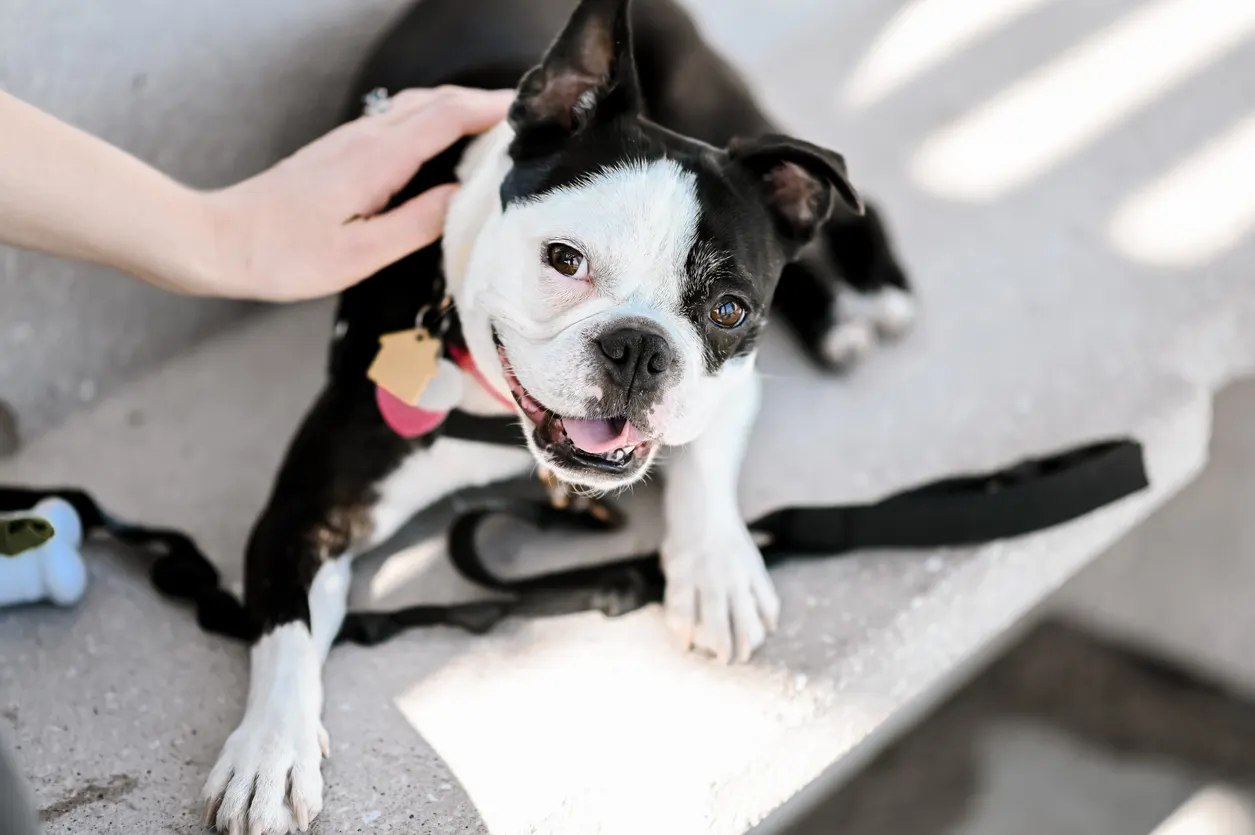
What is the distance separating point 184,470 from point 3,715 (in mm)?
517

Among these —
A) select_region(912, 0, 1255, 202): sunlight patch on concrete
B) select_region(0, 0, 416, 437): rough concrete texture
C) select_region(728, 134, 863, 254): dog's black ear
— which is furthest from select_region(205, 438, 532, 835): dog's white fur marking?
select_region(912, 0, 1255, 202): sunlight patch on concrete

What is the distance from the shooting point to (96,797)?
1.36m

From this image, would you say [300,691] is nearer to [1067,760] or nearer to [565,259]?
[565,259]

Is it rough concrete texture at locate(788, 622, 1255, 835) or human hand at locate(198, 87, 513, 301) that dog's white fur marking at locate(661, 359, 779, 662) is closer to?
human hand at locate(198, 87, 513, 301)

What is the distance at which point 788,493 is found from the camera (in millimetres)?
1812

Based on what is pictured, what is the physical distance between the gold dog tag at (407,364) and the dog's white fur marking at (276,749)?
1.05 ft

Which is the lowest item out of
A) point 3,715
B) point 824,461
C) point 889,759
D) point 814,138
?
point 889,759

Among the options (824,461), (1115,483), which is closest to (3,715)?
(824,461)

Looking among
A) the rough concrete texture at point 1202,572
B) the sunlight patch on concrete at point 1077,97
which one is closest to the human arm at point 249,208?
the sunlight patch on concrete at point 1077,97

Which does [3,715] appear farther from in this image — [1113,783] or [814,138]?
[1113,783]

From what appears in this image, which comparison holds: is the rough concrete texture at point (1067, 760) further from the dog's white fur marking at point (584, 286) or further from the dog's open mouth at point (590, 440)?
the dog's open mouth at point (590, 440)

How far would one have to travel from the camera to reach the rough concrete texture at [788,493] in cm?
143

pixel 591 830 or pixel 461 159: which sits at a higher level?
pixel 461 159

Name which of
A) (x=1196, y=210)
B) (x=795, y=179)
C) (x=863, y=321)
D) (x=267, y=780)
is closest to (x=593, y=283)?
(x=795, y=179)
